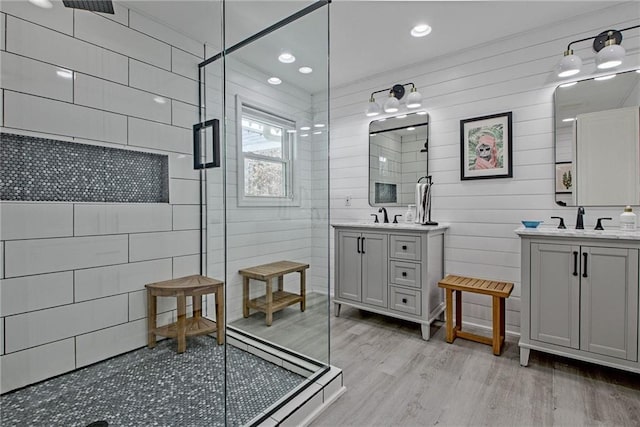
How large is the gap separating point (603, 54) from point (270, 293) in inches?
109

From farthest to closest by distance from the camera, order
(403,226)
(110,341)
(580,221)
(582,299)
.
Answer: (403,226)
(580,221)
(110,341)
(582,299)

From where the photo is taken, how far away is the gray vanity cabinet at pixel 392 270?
2662 millimetres

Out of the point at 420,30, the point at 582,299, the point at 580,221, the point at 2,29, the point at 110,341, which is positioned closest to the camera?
the point at 2,29

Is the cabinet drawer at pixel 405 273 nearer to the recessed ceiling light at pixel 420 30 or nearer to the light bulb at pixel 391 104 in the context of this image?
the light bulb at pixel 391 104

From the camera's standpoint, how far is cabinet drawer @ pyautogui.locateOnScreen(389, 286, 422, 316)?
2.68 meters

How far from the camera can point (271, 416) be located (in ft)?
5.09

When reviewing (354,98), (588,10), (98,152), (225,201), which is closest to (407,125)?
(354,98)

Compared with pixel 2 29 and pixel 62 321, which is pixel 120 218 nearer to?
pixel 62 321

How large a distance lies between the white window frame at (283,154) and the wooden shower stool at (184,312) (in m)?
0.73

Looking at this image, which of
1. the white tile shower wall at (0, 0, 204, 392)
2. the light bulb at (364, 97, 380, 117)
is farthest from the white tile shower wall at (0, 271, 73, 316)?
the light bulb at (364, 97, 380, 117)

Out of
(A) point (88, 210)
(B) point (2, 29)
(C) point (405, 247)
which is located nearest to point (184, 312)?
(A) point (88, 210)

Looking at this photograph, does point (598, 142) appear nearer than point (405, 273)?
Yes

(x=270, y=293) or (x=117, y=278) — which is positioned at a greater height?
(x=117, y=278)

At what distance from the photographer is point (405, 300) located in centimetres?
275
